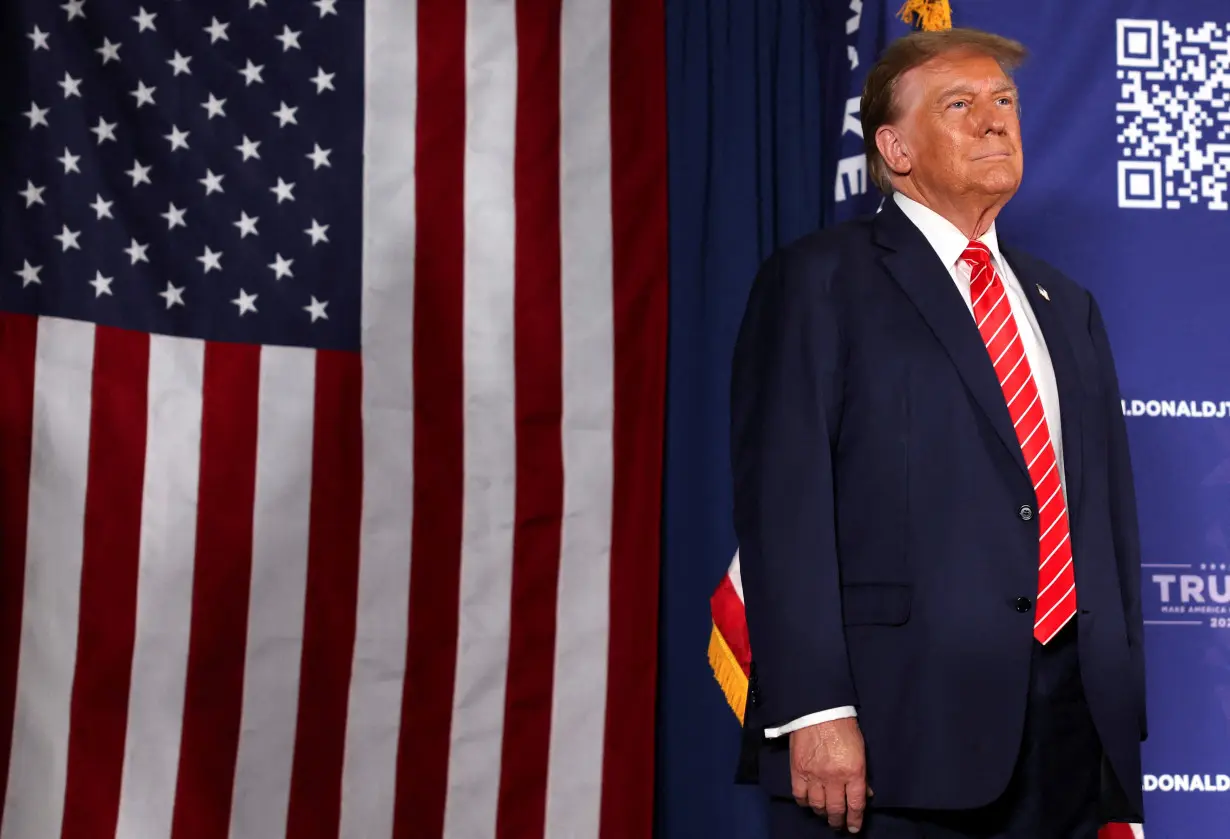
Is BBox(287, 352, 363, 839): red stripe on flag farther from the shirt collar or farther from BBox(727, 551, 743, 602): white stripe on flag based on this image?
the shirt collar

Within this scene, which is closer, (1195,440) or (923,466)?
(923,466)

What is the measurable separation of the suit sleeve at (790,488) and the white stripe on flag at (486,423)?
1.06m

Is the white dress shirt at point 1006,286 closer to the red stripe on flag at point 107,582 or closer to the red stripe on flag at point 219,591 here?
the red stripe on flag at point 219,591

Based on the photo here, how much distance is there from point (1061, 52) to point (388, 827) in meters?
1.97

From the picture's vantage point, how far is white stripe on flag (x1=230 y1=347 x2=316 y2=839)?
2396 millimetres

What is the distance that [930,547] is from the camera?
1.39m

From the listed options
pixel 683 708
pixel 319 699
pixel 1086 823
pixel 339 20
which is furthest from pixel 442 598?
pixel 1086 823

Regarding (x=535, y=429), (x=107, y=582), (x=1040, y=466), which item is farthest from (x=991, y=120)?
(x=107, y=582)

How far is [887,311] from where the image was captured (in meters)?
1.47

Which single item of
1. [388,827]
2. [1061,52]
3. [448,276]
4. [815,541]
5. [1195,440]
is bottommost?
[388,827]

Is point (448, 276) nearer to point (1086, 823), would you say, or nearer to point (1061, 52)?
point (1061, 52)

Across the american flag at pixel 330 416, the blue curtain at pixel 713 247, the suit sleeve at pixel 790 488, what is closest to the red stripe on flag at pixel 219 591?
the american flag at pixel 330 416

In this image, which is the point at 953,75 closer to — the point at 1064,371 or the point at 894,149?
the point at 894,149

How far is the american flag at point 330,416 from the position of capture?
7.75 feet
